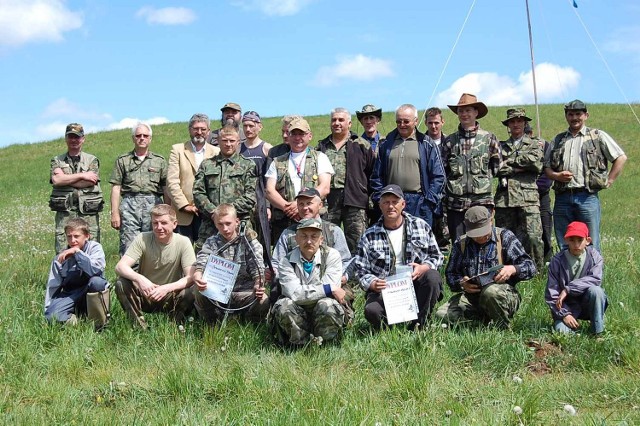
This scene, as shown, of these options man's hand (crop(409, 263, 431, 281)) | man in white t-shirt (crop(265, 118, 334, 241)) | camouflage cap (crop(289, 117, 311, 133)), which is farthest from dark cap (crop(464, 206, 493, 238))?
camouflage cap (crop(289, 117, 311, 133))

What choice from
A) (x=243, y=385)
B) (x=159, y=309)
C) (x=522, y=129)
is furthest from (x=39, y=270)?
(x=522, y=129)

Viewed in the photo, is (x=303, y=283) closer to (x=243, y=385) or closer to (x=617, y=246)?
(x=243, y=385)

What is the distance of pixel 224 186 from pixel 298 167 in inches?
33.3

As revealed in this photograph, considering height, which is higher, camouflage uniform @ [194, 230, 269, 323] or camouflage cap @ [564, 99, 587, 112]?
camouflage cap @ [564, 99, 587, 112]

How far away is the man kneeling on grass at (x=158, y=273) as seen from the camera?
257 inches

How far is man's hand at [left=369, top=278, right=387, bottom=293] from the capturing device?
6.18 metres

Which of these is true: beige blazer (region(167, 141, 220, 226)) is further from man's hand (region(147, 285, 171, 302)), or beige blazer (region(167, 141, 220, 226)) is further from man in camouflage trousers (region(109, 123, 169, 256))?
man's hand (region(147, 285, 171, 302))

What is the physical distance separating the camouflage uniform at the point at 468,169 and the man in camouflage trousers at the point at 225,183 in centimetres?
234

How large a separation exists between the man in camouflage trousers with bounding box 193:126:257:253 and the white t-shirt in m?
0.22

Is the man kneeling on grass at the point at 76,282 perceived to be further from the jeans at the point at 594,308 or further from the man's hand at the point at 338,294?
the jeans at the point at 594,308

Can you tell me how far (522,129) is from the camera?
863 centimetres

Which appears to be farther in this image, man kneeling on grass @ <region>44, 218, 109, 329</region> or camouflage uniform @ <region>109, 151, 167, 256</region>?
camouflage uniform @ <region>109, 151, 167, 256</region>

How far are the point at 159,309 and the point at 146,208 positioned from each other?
74.6 inches

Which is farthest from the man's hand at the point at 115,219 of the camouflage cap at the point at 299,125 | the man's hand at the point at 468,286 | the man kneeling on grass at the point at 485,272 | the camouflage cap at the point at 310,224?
the man's hand at the point at 468,286
